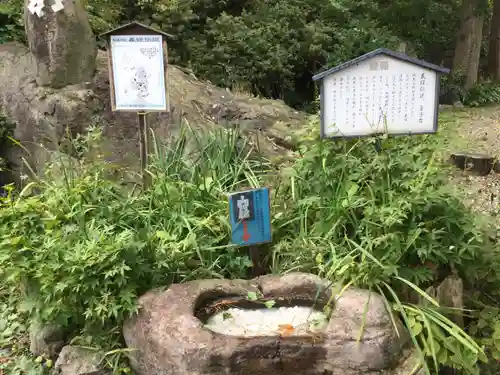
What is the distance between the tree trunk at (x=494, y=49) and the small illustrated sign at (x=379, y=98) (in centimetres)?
978

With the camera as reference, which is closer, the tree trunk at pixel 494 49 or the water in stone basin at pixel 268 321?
the water in stone basin at pixel 268 321

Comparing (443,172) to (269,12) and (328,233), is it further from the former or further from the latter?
(269,12)

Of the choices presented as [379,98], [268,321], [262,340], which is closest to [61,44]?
[379,98]

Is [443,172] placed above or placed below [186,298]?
above

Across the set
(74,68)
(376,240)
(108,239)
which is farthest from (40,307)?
(74,68)

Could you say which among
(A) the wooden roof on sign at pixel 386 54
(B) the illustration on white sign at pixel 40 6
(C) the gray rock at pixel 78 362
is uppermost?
(B) the illustration on white sign at pixel 40 6

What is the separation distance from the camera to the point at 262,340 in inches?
104

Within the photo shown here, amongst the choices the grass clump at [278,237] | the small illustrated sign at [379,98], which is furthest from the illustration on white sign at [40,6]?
the small illustrated sign at [379,98]

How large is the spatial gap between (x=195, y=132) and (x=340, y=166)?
1.68m

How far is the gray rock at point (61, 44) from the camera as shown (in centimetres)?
549

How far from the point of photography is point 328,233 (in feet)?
10.7

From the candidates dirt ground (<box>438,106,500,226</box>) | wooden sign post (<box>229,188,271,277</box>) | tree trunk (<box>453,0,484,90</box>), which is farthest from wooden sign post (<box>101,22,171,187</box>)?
tree trunk (<box>453,0,484,90</box>)

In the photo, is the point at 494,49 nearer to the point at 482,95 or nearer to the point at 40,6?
the point at 482,95

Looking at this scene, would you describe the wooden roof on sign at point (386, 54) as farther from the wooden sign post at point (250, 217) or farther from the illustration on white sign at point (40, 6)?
the illustration on white sign at point (40, 6)
